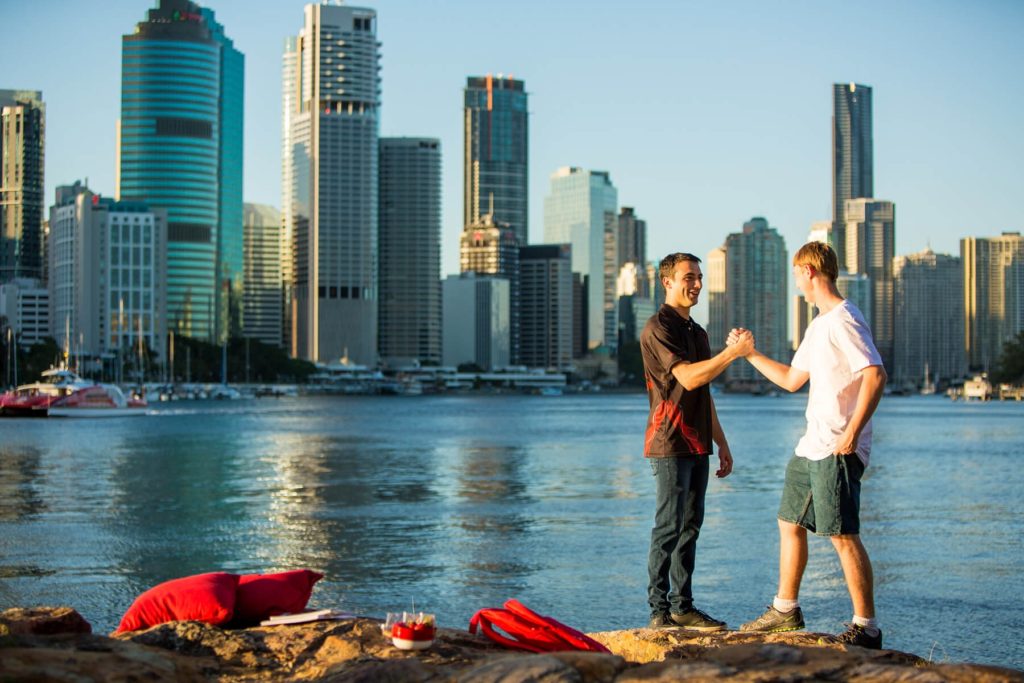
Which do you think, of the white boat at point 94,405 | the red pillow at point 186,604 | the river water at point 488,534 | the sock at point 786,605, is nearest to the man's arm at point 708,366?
the sock at point 786,605

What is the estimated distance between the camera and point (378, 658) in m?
6.80

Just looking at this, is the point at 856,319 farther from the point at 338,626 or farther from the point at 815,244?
the point at 338,626

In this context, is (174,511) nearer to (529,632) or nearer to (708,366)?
(708,366)

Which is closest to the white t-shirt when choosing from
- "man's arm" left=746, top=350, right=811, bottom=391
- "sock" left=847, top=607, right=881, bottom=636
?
"man's arm" left=746, top=350, right=811, bottom=391

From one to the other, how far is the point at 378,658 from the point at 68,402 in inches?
3904

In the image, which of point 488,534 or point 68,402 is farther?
point 68,402

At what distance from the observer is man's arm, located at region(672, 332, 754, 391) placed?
790cm

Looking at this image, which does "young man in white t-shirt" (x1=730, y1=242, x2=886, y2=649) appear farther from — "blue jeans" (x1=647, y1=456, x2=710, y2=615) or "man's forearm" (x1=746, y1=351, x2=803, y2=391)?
"blue jeans" (x1=647, y1=456, x2=710, y2=615)

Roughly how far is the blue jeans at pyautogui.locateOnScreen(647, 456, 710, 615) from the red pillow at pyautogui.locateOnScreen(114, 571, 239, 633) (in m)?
2.82

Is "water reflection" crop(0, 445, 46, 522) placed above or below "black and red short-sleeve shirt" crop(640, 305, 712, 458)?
below

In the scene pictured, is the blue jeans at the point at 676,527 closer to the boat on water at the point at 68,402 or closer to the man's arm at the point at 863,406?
the man's arm at the point at 863,406

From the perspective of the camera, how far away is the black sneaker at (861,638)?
7.73 m

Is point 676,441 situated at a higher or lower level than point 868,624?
higher

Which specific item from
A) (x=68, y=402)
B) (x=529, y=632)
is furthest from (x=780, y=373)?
(x=68, y=402)
